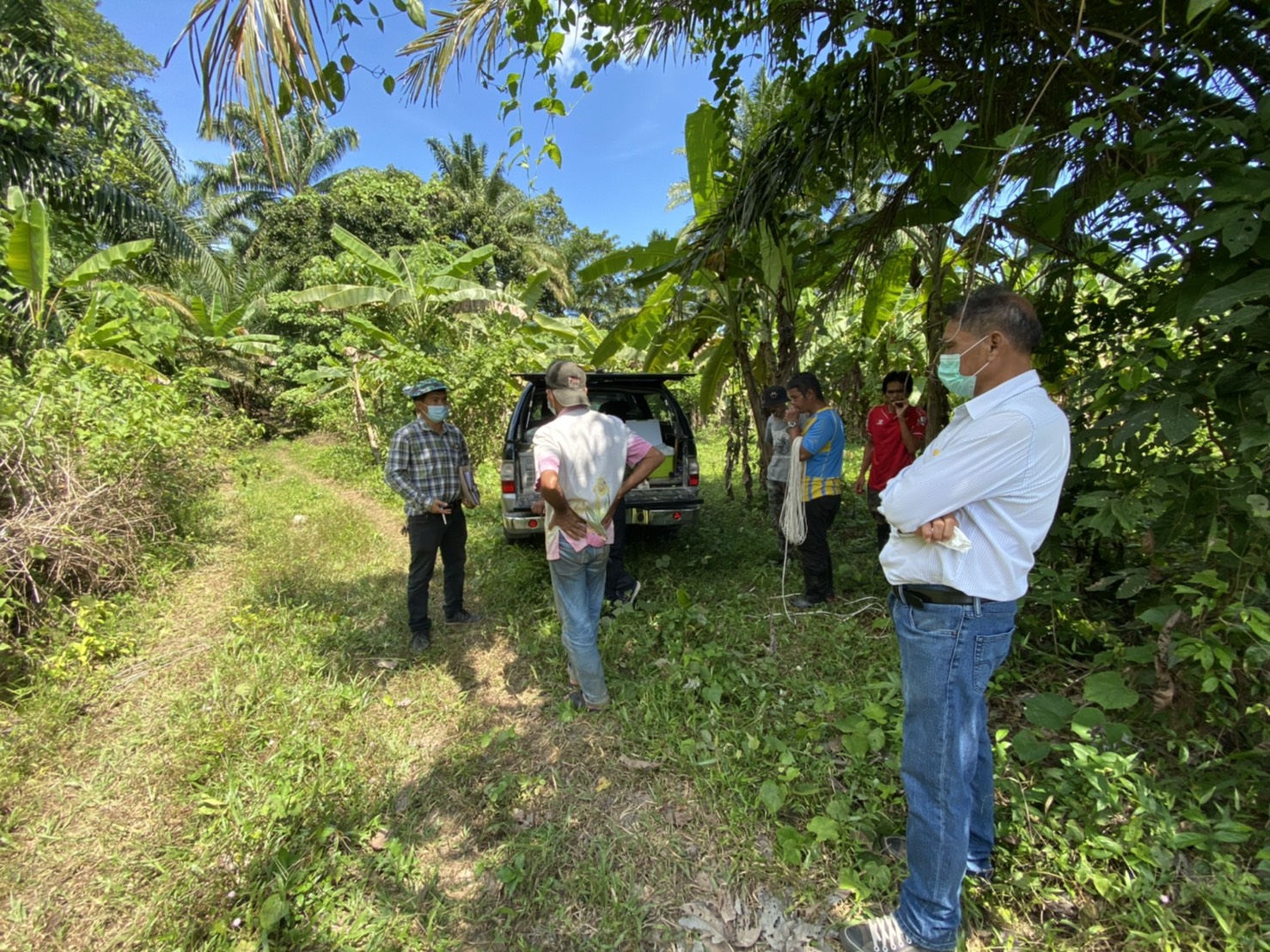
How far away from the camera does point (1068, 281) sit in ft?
9.71

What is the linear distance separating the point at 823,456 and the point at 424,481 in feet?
9.27

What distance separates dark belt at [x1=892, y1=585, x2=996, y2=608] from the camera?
1521 mm

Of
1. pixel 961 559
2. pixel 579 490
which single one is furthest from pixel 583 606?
pixel 961 559

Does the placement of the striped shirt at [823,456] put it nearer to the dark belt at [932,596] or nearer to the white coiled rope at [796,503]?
the white coiled rope at [796,503]

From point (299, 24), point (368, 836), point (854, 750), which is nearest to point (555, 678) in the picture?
point (368, 836)

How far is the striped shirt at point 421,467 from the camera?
142 inches

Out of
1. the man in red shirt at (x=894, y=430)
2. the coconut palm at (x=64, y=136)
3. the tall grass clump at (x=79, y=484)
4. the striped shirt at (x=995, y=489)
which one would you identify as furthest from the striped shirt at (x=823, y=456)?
the coconut palm at (x=64, y=136)

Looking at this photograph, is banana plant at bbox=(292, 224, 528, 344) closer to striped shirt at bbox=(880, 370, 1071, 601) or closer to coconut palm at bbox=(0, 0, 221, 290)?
coconut palm at bbox=(0, 0, 221, 290)

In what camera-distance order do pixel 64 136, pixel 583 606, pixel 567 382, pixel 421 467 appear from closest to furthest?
pixel 567 382, pixel 583 606, pixel 421 467, pixel 64 136

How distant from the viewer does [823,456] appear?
158 inches

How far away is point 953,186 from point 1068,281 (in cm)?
81

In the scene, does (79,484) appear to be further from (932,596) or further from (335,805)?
(932,596)

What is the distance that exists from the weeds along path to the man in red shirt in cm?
289

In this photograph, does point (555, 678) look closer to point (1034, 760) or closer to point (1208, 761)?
point (1034, 760)
